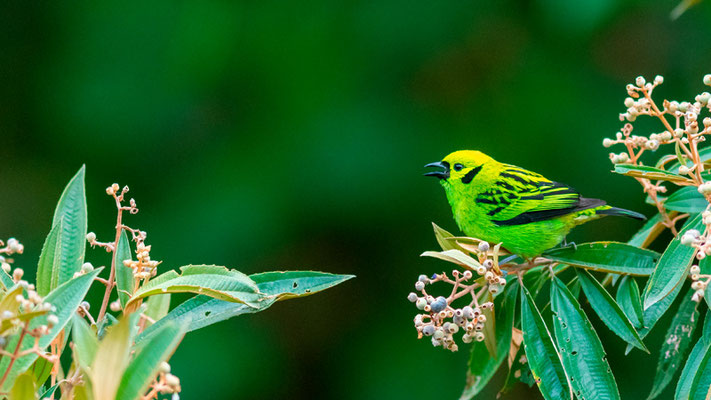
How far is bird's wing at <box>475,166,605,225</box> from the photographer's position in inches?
75.6

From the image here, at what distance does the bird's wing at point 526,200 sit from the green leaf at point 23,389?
1.23 meters

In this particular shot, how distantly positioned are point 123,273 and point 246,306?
26cm

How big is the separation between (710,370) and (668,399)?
8.84 ft

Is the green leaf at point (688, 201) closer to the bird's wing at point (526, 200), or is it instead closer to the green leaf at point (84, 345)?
the bird's wing at point (526, 200)

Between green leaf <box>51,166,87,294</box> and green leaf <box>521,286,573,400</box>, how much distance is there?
85cm

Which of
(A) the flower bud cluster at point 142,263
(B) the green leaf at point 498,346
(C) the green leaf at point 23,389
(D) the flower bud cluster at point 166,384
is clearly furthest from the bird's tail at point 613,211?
(C) the green leaf at point 23,389

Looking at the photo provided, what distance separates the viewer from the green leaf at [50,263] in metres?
1.33

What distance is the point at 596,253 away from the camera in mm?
1597

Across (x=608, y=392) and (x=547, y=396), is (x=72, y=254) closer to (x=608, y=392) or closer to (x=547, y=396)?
(x=547, y=396)

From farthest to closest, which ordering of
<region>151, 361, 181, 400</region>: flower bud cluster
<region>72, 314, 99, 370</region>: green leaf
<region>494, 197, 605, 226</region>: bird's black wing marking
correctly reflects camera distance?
<region>494, 197, 605, 226</region>: bird's black wing marking < <region>72, 314, 99, 370</region>: green leaf < <region>151, 361, 181, 400</region>: flower bud cluster

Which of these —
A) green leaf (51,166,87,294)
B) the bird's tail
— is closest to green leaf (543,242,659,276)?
the bird's tail

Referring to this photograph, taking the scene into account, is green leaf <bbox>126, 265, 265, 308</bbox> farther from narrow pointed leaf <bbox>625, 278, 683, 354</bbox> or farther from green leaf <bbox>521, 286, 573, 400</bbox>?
narrow pointed leaf <bbox>625, 278, 683, 354</bbox>

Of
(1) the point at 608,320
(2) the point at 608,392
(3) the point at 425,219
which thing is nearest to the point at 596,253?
(1) the point at 608,320

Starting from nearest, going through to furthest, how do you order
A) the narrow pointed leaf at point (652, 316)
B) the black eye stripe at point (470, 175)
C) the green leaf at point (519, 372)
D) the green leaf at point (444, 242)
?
the narrow pointed leaf at point (652, 316), the green leaf at point (444, 242), the green leaf at point (519, 372), the black eye stripe at point (470, 175)
